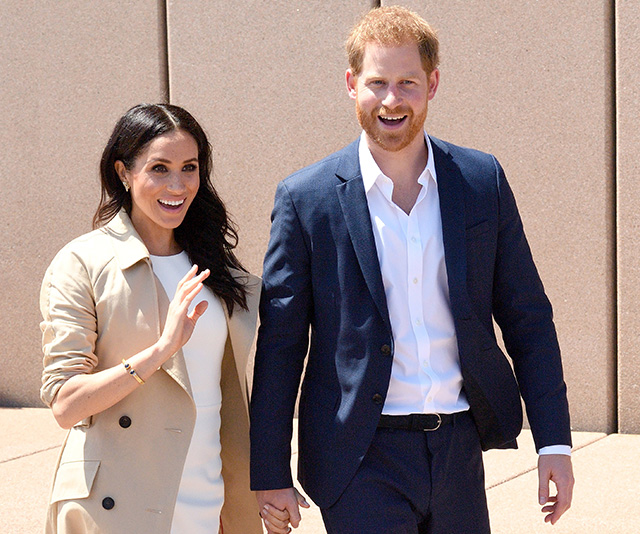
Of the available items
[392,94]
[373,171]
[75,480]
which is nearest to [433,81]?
[392,94]

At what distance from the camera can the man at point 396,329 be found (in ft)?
8.25

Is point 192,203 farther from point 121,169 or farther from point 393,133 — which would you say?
point 393,133

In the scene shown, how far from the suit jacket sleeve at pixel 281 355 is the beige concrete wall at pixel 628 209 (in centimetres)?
289

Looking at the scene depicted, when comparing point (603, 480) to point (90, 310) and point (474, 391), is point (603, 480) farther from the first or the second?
point (90, 310)

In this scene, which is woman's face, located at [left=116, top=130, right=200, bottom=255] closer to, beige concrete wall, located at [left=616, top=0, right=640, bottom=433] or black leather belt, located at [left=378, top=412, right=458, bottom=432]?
black leather belt, located at [left=378, top=412, right=458, bottom=432]

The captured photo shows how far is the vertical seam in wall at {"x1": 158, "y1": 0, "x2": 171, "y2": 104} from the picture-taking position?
576cm

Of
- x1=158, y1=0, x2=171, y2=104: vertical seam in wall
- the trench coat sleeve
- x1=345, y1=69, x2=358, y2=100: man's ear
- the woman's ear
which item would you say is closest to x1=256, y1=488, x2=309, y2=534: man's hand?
the trench coat sleeve

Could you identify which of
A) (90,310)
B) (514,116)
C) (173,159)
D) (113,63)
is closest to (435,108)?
(514,116)

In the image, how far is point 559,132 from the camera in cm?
506

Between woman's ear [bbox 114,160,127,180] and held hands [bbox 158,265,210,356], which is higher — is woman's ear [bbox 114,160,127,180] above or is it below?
above

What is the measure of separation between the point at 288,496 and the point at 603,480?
2283 millimetres

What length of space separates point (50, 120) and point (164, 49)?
88 centimetres

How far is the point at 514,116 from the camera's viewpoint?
513cm

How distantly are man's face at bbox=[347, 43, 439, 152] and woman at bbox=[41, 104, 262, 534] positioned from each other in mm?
553
